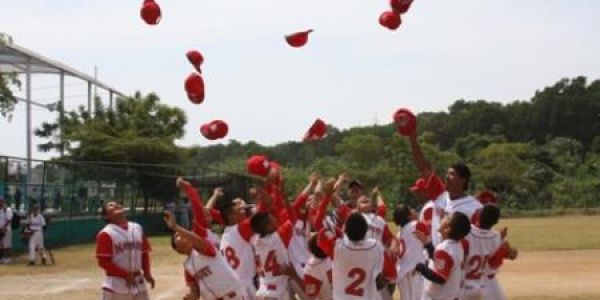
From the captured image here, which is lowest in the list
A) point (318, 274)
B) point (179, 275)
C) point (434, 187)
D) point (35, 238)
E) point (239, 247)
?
point (179, 275)

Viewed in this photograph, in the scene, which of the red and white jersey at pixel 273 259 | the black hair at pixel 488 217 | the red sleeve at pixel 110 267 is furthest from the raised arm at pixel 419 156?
the red sleeve at pixel 110 267

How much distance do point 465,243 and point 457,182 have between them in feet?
2.22

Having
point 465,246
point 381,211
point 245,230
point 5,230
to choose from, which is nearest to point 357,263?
point 465,246

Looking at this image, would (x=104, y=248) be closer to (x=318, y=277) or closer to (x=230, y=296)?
(x=230, y=296)

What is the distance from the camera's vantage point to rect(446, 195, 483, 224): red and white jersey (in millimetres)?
9984

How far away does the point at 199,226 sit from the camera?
1067cm

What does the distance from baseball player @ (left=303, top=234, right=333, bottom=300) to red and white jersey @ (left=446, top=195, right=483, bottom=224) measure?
164 centimetres

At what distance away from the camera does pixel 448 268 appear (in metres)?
9.23

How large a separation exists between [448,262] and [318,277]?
2.14 m

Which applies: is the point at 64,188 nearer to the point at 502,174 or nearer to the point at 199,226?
the point at 199,226

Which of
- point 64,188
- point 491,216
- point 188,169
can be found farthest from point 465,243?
point 188,169

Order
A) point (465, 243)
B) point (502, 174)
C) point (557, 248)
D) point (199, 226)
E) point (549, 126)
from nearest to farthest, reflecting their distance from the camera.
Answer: point (465, 243) → point (199, 226) → point (557, 248) → point (502, 174) → point (549, 126)

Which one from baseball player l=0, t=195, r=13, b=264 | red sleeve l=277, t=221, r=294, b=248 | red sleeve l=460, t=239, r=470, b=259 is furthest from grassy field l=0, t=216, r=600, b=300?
red sleeve l=460, t=239, r=470, b=259

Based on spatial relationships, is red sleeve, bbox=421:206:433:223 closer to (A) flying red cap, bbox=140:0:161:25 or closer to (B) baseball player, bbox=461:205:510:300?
(B) baseball player, bbox=461:205:510:300
